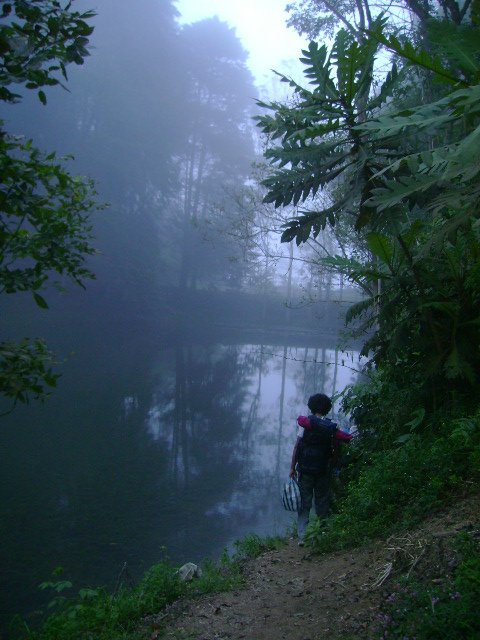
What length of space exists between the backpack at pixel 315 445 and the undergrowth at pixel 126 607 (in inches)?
42.4

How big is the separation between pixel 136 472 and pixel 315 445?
5198 mm

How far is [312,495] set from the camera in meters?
5.23

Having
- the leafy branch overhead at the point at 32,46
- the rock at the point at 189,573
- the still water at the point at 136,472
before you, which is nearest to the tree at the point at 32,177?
the leafy branch overhead at the point at 32,46

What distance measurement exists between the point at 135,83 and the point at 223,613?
130ft

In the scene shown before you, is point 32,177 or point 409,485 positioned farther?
point 409,485

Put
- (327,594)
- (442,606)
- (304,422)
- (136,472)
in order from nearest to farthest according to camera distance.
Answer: (442,606)
(327,594)
(304,422)
(136,472)

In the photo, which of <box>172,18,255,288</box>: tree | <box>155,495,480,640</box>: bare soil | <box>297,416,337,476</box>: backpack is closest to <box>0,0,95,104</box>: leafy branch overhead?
<box>155,495,480,640</box>: bare soil

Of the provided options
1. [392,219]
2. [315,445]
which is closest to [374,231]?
[392,219]

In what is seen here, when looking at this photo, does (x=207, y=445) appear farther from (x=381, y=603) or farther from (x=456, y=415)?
(x=381, y=603)

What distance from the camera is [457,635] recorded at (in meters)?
2.25

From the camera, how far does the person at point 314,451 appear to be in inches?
197

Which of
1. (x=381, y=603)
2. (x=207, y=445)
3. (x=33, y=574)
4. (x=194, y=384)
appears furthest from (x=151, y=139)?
(x=381, y=603)

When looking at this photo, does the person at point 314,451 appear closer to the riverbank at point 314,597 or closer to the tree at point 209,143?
the riverbank at point 314,597

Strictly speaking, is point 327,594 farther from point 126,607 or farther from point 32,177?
point 32,177
